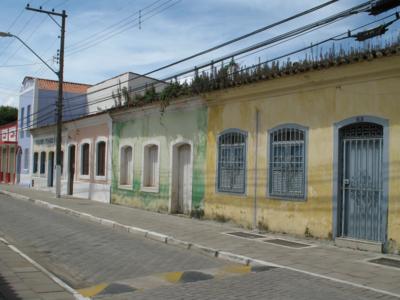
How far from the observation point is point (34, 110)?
36219 millimetres

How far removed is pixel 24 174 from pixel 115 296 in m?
31.1

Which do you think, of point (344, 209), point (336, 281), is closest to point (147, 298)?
point (336, 281)

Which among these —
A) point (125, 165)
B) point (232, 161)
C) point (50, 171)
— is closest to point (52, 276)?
point (232, 161)

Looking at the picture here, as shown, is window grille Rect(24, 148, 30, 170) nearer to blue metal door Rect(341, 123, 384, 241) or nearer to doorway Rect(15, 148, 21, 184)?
doorway Rect(15, 148, 21, 184)

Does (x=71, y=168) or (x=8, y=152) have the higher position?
(x=8, y=152)

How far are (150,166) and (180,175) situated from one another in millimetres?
2154

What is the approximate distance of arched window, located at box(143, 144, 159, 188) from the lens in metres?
18.3

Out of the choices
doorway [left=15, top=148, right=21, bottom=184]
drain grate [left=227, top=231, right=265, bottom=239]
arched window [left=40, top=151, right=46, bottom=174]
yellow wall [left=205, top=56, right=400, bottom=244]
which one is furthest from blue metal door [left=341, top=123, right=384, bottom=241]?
doorway [left=15, top=148, right=21, bottom=184]

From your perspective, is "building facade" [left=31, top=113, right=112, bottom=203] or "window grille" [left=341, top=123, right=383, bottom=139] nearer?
"window grille" [left=341, top=123, right=383, bottom=139]

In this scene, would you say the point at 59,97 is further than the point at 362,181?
Yes

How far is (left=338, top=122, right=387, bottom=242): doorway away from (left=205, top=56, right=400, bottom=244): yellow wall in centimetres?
24

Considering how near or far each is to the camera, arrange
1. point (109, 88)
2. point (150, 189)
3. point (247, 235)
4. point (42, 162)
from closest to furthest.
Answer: point (247, 235)
point (150, 189)
point (42, 162)
point (109, 88)

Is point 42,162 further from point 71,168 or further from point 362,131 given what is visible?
point 362,131

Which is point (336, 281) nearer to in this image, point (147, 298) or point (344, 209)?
point (147, 298)
